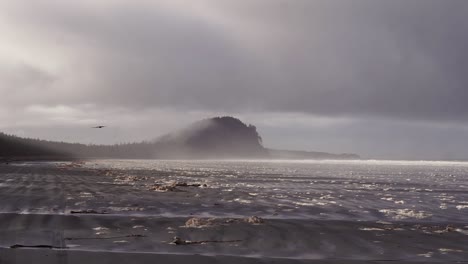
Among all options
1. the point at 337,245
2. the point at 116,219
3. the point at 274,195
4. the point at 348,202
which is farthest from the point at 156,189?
the point at 337,245

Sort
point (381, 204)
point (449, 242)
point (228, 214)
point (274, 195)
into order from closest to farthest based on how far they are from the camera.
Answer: point (449, 242) < point (228, 214) < point (381, 204) < point (274, 195)

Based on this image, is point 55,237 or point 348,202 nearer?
point 55,237

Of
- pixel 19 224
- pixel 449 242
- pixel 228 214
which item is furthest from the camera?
pixel 228 214

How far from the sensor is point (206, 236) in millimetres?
14711

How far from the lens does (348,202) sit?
26375 mm

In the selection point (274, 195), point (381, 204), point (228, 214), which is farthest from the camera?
point (274, 195)

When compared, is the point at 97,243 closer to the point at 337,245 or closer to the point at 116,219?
the point at 116,219

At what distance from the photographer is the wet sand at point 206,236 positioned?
466 inches

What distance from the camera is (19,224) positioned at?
1650cm

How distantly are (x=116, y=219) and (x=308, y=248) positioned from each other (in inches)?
299

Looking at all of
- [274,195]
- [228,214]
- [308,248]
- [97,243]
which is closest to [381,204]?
[274,195]

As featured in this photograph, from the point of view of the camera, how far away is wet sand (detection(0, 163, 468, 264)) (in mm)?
11828

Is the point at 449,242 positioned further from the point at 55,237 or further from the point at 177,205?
the point at 177,205

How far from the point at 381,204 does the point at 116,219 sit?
541 inches
